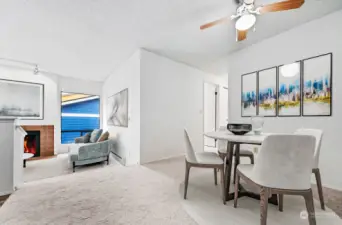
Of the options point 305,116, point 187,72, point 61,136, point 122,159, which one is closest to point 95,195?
point 122,159

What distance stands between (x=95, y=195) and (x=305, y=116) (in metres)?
3.18

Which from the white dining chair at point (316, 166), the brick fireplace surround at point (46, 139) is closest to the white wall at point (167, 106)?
the white dining chair at point (316, 166)

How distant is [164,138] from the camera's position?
3.87m

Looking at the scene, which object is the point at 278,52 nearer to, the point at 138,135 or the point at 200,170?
the point at 200,170

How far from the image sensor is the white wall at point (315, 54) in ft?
7.50

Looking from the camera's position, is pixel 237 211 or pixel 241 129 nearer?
pixel 237 211

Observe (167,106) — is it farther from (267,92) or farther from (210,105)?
(210,105)

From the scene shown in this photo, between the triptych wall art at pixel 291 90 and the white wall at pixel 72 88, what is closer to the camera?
the triptych wall art at pixel 291 90

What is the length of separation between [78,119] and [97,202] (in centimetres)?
512

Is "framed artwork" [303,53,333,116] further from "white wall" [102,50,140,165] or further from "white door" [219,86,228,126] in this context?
"white door" [219,86,228,126]

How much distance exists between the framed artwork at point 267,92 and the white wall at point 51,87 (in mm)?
5633

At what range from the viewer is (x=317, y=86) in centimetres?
246

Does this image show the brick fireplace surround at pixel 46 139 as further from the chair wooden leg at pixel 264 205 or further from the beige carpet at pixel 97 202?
the chair wooden leg at pixel 264 205

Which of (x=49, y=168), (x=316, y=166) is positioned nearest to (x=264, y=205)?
(x=316, y=166)
